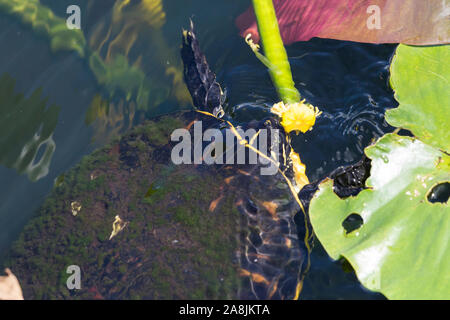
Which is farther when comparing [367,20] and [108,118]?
[108,118]

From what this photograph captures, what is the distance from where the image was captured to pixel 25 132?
1940 mm

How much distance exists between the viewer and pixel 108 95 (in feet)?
7.06

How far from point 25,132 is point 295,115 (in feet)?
4.16

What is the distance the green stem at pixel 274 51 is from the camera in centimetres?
178

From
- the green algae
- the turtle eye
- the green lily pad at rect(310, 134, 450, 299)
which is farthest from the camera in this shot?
the turtle eye

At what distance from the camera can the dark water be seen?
1.85m

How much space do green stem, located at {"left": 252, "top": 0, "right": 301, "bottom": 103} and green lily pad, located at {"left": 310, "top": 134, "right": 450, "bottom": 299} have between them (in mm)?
646

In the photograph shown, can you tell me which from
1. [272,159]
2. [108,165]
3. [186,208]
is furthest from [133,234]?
[272,159]
